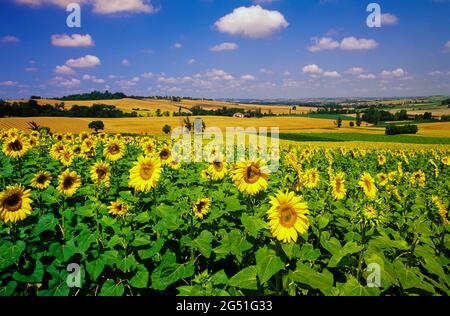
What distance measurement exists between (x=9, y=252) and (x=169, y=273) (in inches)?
63.6

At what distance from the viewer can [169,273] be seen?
10.5ft

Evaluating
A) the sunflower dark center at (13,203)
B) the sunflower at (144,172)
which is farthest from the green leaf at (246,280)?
the sunflower dark center at (13,203)

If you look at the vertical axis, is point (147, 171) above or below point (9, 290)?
above

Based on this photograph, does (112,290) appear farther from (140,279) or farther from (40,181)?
(40,181)

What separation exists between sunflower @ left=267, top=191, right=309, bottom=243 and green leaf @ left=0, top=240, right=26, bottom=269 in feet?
8.28

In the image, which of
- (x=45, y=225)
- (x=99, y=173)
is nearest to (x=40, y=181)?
(x=99, y=173)

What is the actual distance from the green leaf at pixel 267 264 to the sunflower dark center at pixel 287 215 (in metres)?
0.29

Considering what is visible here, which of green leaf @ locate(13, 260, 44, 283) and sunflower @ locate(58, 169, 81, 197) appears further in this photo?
sunflower @ locate(58, 169, 81, 197)

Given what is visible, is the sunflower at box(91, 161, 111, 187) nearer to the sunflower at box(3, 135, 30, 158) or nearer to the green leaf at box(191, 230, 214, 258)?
the green leaf at box(191, 230, 214, 258)

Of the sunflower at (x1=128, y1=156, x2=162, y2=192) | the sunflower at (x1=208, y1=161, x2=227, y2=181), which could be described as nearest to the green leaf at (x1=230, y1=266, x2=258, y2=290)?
the sunflower at (x1=128, y1=156, x2=162, y2=192)

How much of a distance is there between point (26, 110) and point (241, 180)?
244 feet

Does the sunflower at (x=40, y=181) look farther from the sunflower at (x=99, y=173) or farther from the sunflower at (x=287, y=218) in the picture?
the sunflower at (x=287, y=218)

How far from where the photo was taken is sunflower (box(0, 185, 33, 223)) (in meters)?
3.48
